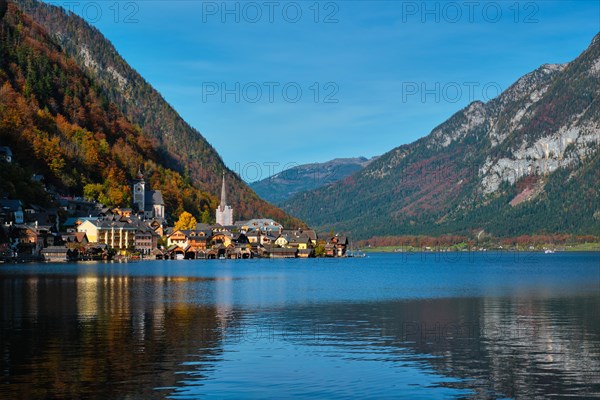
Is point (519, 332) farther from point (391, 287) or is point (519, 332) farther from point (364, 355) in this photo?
point (391, 287)

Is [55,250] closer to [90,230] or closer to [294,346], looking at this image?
[90,230]

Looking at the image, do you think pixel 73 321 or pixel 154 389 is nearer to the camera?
pixel 154 389

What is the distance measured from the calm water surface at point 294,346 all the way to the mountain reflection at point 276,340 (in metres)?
0.07

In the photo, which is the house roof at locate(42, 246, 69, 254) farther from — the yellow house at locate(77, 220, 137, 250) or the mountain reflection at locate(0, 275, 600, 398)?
the mountain reflection at locate(0, 275, 600, 398)

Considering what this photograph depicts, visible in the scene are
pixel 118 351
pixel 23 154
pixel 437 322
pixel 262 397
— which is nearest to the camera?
pixel 262 397

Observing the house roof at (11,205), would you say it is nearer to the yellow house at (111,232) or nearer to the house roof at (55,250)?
the house roof at (55,250)

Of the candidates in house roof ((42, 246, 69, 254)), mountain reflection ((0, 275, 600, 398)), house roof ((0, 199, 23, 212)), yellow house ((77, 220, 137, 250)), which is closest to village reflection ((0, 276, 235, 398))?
mountain reflection ((0, 275, 600, 398))

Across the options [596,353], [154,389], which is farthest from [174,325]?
[596,353]

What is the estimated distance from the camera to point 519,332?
42.1m

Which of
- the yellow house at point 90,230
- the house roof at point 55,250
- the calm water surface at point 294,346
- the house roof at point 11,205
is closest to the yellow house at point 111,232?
the yellow house at point 90,230

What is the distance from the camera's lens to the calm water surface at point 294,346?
27.4m

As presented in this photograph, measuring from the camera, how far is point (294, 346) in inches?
1447

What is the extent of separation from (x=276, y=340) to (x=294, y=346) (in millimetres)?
2093

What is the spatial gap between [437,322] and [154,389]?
23.8 m
